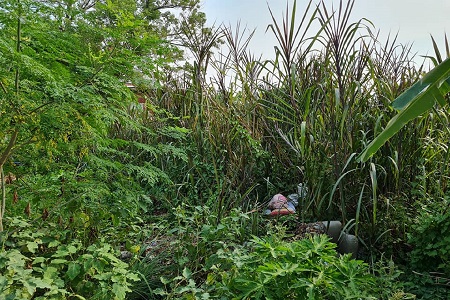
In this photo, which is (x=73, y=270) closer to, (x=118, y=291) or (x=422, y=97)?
(x=118, y=291)

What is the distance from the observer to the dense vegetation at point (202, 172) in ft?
5.00

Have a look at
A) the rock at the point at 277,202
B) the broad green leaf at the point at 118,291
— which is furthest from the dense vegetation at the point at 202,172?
the rock at the point at 277,202

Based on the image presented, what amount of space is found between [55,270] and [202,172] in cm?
197

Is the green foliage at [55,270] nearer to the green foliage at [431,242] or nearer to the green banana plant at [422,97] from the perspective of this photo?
the green banana plant at [422,97]

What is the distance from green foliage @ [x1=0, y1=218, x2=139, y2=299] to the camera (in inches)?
54.8

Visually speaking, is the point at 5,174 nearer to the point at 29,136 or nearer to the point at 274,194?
the point at 29,136

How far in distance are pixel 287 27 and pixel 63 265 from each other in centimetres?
215

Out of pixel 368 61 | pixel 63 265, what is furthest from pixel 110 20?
pixel 368 61

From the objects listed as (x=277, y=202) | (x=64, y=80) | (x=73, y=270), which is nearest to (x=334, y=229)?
(x=277, y=202)

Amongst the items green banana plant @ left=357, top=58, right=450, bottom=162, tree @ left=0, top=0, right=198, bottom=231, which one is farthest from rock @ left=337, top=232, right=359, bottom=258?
tree @ left=0, top=0, right=198, bottom=231

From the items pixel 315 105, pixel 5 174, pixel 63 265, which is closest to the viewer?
pixel 63 265

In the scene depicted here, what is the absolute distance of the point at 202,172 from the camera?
3.42 metres

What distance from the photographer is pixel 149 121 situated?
373cm

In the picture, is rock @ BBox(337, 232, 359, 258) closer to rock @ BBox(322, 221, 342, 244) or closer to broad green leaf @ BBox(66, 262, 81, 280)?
rock @ BBox(322, 221, 342, 244)
